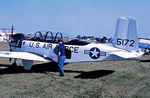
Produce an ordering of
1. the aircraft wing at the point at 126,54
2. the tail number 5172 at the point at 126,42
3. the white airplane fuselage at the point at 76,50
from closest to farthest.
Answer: the aircraft wing at the point at 126,54, the tail number 5172 at the point at 126,42, the white airplane fuselage at the point at 76,50

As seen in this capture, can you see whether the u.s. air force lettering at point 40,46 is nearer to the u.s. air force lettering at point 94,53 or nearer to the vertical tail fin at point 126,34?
the u.s. air force lettering at point 94,53

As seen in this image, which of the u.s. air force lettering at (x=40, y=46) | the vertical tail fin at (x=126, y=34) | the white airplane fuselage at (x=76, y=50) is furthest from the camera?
the u.s. air force lettering at (x=40, y=46)

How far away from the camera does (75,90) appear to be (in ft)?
17.4

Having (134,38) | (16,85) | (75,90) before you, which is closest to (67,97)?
(75,90)

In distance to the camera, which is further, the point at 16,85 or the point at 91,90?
the point at 16,85

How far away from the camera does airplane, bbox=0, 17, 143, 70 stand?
23.9 ft

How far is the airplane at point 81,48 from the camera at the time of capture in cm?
727

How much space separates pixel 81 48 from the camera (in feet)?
26.0

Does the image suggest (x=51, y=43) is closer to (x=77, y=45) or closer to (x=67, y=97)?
(x=77, y=45)

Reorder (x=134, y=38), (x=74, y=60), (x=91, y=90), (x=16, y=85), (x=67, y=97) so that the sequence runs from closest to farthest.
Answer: (x=67, y=97) → (x=91, y=90) → (x=16, y=85) → (x=134, y=38) → (x=74, y=60)

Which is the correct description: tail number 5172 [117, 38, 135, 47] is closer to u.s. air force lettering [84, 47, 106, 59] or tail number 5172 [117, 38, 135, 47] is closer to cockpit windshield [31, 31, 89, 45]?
u.s. air force lettering [84, 47, 106, 59]

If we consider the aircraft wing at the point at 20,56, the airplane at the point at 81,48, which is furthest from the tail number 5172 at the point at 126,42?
the aircraft wing at the point at 20,56

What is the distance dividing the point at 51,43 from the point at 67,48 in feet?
2.84

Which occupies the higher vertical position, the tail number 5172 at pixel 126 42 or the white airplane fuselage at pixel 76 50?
the tail number 5172 at pixel 126 42
